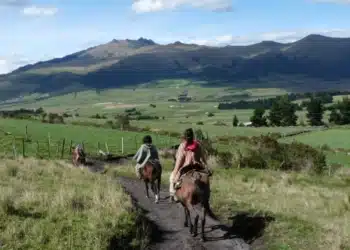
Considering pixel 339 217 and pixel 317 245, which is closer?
pixel 317 245

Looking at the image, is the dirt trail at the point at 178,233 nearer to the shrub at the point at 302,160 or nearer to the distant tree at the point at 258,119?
the shrub at the point at 302,160

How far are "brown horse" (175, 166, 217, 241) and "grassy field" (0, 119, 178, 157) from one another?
32.8 metres

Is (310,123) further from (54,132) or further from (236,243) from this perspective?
(236,243)

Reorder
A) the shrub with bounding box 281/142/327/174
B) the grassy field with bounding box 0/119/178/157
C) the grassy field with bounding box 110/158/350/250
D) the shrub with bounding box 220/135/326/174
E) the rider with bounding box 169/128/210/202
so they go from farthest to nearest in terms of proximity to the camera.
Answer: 1. the grassy field with bounding box 0/119/178/157
2. the shrub with bounding box 281/142/327/174
3. the shrub with bounding box 220/135/326/174
4. the rider with bounding box 169/128/210/202
5. the grassy field with bounding box 110/158/350/250

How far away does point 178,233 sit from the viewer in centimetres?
1516


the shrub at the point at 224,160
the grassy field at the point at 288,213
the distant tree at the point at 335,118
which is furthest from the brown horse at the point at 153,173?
the distant tree at the point at 335,118

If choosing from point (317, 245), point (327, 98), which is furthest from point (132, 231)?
point (327, 98)

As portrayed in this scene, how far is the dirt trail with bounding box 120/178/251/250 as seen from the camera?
13863 millimetres

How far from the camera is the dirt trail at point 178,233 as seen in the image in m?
13.9

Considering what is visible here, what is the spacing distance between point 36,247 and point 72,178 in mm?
12478

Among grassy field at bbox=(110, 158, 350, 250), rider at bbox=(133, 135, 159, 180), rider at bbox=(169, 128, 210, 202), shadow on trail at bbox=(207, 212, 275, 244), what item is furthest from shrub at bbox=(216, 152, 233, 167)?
rider at bbox=(169, 128, 210, 202)

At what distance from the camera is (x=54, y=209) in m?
14.9

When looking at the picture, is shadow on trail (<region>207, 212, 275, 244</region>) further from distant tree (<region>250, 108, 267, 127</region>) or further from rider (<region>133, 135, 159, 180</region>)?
distant tree (<region>250, 108, 267, 127</region>)

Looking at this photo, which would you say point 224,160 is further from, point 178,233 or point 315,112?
point 315,112
